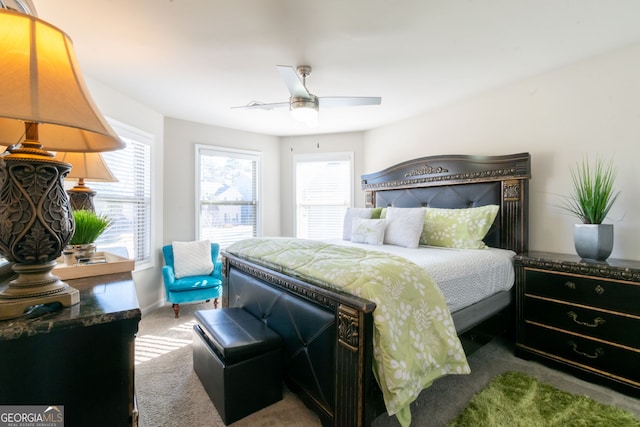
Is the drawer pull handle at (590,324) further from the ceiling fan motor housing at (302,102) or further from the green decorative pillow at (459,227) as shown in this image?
the ceiling fan motor housing at (302,102)

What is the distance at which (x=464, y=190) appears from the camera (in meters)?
3.16

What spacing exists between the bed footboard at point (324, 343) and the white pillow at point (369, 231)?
131 centimetres

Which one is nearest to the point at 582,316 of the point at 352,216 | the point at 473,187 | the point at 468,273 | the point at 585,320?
the point at 585,320

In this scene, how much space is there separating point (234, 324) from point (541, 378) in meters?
2.36

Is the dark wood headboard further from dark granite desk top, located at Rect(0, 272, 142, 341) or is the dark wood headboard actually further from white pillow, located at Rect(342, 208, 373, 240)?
dark granite desk top, located at Rect(0, 272, 142, 341)

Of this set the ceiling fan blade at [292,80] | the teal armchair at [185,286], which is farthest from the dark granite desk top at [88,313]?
the teal armchair at [185,286]

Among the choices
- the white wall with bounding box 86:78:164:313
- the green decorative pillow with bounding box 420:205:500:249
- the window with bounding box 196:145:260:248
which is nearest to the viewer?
the green decorative pillow with bounding box 420:205:500:249

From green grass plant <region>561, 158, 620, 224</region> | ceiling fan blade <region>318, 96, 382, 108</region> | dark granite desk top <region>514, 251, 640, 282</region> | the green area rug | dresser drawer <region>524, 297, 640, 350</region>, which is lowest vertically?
the green area rug

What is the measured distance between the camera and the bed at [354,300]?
1.37m

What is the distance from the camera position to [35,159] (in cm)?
79

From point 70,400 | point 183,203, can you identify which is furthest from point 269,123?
point 70,400

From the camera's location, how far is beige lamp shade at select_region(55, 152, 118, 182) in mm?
1840

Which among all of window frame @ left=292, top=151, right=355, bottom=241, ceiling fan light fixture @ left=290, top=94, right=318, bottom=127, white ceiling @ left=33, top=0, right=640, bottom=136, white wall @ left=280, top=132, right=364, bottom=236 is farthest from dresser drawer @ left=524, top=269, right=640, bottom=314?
window frame @ left=292, top=151, right=355, bottom=241

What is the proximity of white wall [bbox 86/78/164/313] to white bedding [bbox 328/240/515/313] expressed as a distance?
318cm
